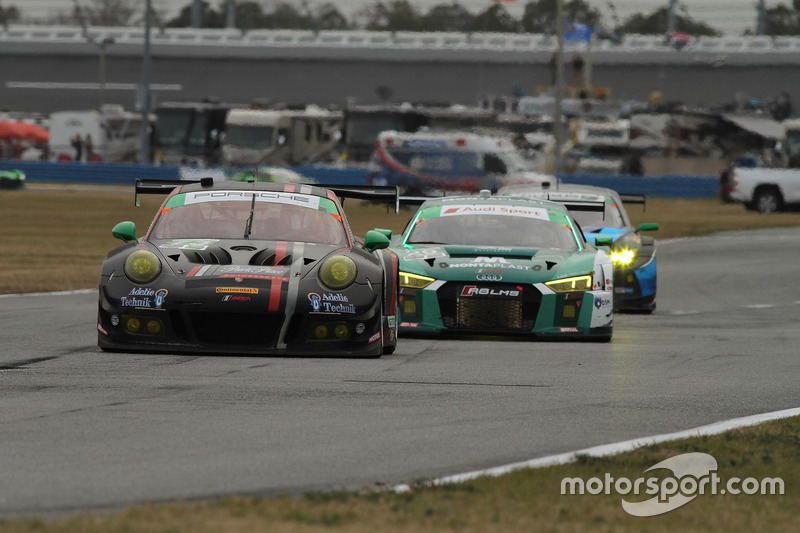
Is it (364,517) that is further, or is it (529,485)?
(529,485)

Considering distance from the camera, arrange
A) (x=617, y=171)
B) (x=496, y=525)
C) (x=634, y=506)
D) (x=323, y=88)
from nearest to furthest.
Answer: (x=496, y=525) → (x=634, y=506) → (x=617, y=171) → (x=323, y=88)

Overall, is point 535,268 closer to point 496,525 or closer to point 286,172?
point 496,525

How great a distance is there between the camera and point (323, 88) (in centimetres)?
8106

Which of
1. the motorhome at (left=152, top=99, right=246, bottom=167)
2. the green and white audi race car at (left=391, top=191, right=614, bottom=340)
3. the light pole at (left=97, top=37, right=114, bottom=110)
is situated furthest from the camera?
the light pole at (left=97, top=37, right=114, bottom=110)

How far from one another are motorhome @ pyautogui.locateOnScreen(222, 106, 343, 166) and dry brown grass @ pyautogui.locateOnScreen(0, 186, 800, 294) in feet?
17.3

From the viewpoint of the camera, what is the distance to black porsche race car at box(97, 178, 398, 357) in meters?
8.87

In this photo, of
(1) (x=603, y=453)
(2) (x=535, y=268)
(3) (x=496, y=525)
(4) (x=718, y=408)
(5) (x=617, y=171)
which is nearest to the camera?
(3) (x=496, y=525)

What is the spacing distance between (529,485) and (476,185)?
1252 inches

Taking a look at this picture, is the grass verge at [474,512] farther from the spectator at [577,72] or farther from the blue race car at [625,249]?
the spectator at [577,72]

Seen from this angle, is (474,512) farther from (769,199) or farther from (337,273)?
(769,199)

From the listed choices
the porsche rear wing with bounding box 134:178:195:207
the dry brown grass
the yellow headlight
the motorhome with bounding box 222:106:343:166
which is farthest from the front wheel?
the porsche rear wing with bounding box 134:178:195:207

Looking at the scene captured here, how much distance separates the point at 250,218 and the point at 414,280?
1717 millimetres

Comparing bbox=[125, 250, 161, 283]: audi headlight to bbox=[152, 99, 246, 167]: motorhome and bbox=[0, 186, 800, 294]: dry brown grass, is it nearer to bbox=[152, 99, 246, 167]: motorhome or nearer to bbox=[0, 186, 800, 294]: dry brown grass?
bbox=[0, 186, 800, 294]: dry brown grass

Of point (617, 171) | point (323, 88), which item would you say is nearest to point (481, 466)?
point (617, 171)
